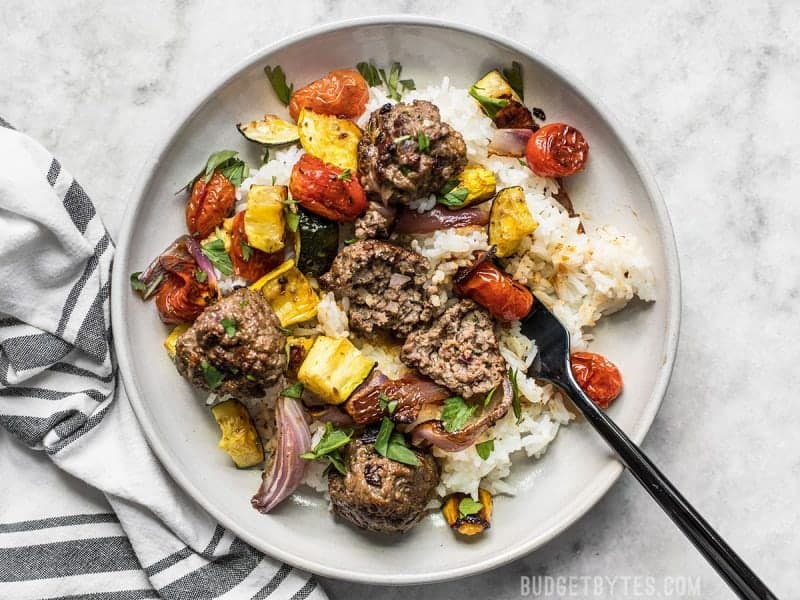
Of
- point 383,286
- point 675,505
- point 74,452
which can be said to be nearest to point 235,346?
A: point 383,286

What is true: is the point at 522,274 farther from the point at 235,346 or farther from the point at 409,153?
the point at 235,346

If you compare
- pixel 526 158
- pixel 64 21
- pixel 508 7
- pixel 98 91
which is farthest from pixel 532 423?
pixel 64 21

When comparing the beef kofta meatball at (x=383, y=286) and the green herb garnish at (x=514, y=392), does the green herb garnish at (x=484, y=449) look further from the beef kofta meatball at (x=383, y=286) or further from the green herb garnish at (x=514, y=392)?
the beef kofta meatball at (x=383, y=286)

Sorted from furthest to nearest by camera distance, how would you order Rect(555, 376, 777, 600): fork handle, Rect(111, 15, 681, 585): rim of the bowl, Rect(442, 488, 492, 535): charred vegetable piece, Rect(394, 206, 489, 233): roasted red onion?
1. Rect(442, 488, 492, 535): charred vegetable piece
2. Rect(394, 206, 489, 233): roasted red onion
3. Rect(111, 15, 681, 585): rim of the bowl
4. Rect(555, 376, 777, 600): fork handle

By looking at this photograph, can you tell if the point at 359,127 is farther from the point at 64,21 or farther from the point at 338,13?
the point at 64,21

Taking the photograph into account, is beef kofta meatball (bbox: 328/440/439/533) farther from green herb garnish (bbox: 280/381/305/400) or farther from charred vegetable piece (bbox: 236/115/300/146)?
charred vegetable piece (bbox: 236/115/300/146)

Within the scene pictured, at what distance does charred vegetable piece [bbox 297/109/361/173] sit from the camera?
4508 millimetres

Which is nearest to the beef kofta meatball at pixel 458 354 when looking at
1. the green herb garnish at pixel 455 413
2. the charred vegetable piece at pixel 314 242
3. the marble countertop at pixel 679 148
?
the green herb garnish at pixel 455 413

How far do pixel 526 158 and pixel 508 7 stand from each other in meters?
1.11

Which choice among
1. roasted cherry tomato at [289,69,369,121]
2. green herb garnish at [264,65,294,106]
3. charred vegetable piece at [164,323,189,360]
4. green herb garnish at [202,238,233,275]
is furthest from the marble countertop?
charred vegetable piece at [164,323,189,360]

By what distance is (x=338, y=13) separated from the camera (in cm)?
507

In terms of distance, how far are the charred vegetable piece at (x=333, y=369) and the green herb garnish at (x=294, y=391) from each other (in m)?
0.07

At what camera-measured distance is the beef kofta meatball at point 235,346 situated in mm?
4148

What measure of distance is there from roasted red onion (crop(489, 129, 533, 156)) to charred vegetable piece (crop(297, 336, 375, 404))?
1.47m
